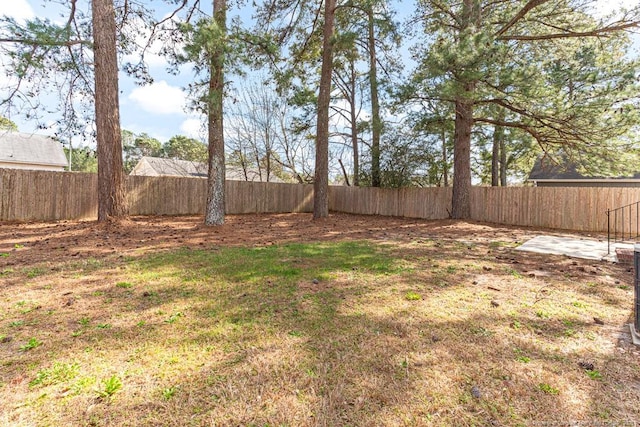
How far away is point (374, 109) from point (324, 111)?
13.3 ft

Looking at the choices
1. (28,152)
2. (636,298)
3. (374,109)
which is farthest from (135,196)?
(28,152)

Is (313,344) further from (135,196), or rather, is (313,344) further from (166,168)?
(166,168)

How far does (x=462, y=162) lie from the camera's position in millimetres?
10344

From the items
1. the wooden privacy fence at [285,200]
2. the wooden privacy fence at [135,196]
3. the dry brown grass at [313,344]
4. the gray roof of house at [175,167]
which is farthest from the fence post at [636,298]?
the gray roof of house at [175,167]

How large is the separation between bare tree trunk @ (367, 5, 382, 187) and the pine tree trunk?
280cm

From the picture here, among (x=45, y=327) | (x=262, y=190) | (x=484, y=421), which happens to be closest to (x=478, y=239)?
(x=484, y=421)

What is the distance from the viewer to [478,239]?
7.06 metres

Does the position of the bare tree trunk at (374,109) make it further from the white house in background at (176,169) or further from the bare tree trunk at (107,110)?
the white house in background at (176,169)

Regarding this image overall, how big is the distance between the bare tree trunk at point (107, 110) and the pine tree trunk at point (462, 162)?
948 cm

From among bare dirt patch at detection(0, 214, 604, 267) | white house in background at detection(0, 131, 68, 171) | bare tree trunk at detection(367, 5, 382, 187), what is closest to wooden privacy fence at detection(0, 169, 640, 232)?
bare dirt patch at detection(0, 214, 604, 267)

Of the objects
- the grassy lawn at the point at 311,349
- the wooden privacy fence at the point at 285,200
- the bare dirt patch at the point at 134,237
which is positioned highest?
the wooden privacy fence at the point at 285,200

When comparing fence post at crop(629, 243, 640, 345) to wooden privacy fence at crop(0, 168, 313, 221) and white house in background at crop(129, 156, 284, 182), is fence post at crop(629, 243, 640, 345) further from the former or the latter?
white house in background at crop(129, 156, 284, 182)

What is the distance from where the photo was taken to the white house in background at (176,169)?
75.7ft

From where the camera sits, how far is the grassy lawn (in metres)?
1.58
